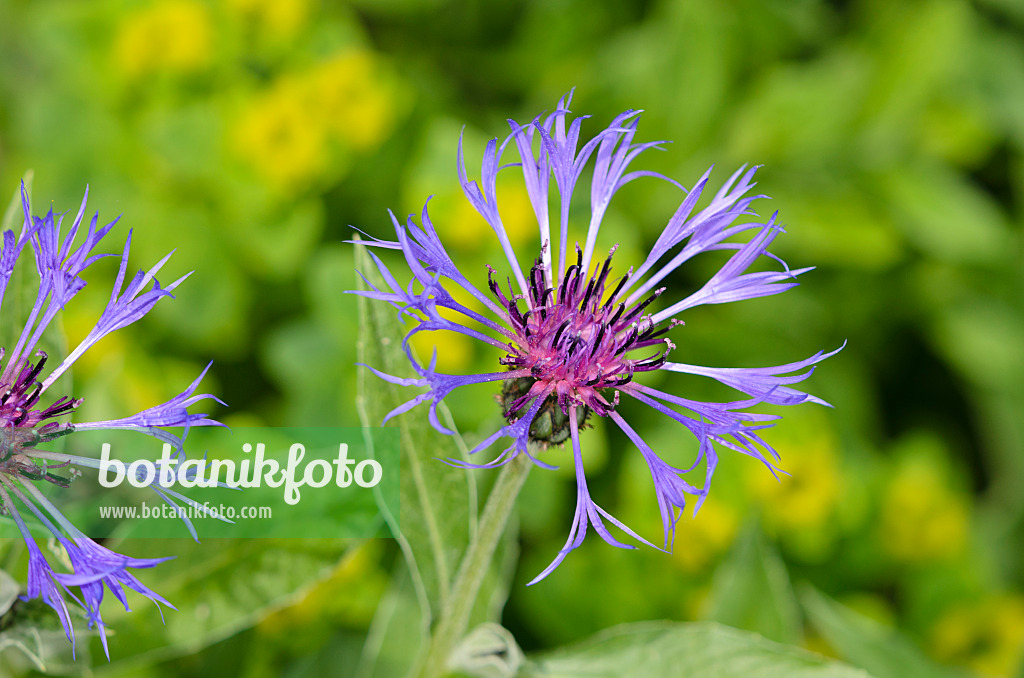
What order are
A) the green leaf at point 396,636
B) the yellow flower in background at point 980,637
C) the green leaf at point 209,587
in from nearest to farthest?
the green leaf at point 209,587, the green leaf at point 396,636, the yellow flower in background at point 980,637

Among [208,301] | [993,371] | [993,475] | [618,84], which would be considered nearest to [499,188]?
[618,84]

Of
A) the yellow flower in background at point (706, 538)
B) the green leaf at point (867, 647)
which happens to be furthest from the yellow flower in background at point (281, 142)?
the green leaf at point (867, 647)

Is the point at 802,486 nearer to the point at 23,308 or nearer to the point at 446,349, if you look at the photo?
the point at 446,349

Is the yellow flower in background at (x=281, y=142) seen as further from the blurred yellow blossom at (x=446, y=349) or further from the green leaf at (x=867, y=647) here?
the green leaf at (x=867, y=647)

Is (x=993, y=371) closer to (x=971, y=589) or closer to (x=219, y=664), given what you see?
(x=971, y=589)

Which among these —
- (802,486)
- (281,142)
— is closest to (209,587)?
(281,142)

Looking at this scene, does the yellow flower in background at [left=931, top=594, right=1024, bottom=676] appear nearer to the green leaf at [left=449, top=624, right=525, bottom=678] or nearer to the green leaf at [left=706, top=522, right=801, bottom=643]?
the green leaf at [left=706, top=522, right=801, bottom=643]
